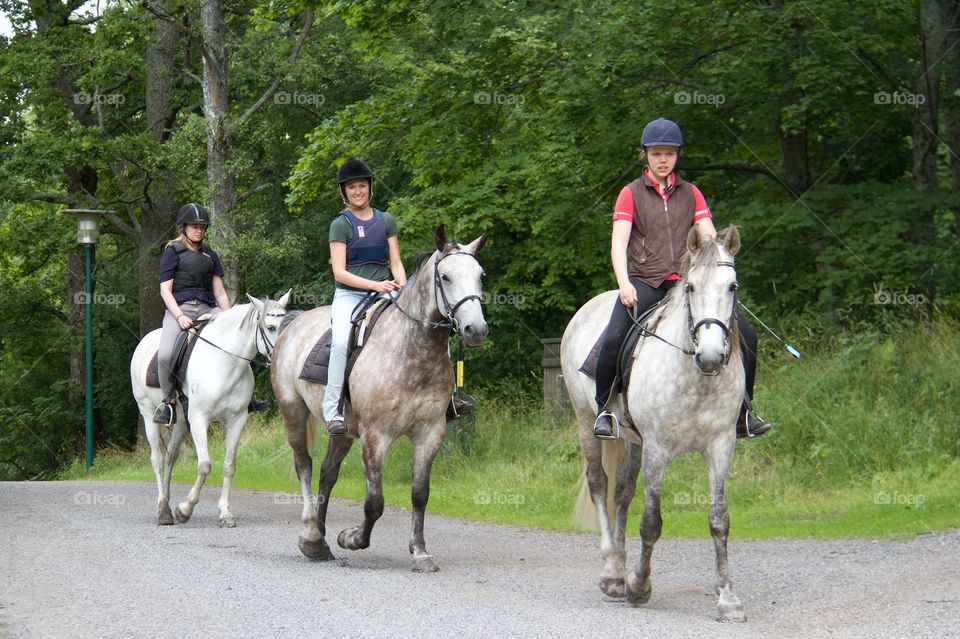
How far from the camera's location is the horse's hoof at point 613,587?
8734 millimetres

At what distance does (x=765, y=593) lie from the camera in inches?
345

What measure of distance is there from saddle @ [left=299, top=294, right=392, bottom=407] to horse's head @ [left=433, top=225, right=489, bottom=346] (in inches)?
35.2

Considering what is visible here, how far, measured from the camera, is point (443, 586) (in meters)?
9.07

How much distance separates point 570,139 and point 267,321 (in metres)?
8.07

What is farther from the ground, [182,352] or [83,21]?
[83,21]

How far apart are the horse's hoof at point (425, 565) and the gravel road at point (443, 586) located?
0.36 ft

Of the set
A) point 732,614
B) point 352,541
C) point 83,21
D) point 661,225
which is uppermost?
point 83,21

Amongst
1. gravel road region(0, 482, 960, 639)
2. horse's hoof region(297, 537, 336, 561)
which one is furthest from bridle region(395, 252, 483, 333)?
horse's hoof region(297, 537, 336, 561)

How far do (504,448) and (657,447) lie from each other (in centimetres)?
969

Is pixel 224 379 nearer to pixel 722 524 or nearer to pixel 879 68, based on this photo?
pixel 722 524

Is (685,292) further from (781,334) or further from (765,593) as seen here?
(781,334)

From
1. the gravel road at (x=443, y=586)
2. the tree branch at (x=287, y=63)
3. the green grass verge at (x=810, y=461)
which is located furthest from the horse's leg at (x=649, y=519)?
the tree branch at (x=287, y=63)

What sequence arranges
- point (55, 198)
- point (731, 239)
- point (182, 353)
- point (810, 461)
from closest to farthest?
1. point (731, 239)
2. point (182, 353)
3. point (810, 461)
4. point (55, 198)

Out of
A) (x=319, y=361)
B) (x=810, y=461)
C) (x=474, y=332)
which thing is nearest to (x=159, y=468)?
(x=319, y=361)
